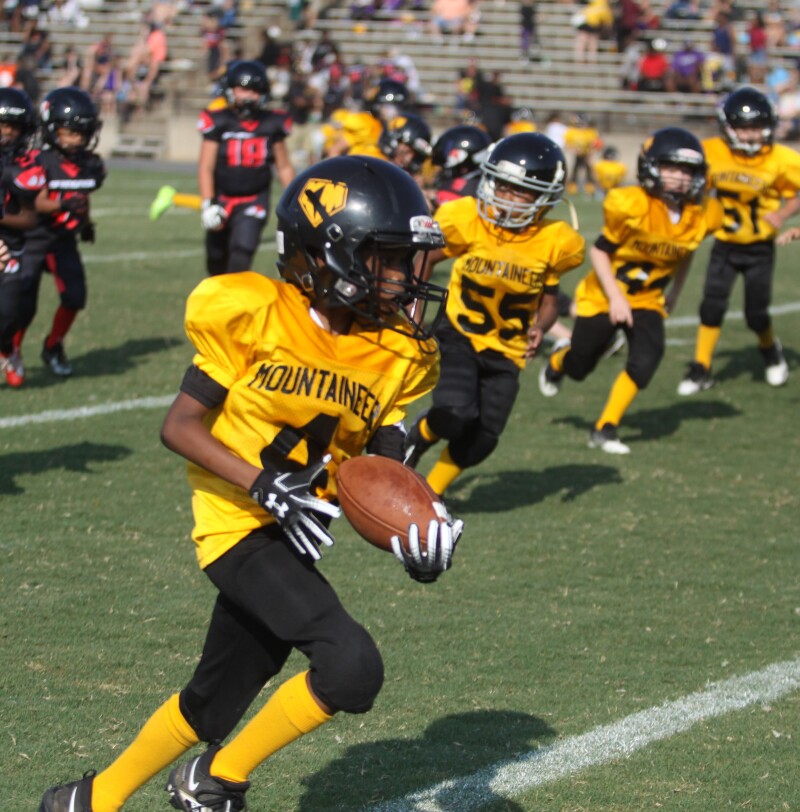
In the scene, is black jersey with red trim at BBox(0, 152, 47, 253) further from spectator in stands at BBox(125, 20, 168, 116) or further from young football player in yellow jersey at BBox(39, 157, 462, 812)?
spectator in stands at BBox(125, 20, 168, 116)

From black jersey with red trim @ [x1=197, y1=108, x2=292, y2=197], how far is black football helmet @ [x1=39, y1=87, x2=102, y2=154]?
1.57m

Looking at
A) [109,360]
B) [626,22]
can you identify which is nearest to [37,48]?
[626,22]

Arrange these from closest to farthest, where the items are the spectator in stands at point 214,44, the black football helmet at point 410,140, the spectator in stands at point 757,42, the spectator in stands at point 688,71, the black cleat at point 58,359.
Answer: the black cleat at point 58,359 → the black football helmet at point 410,140 → the spectator in stands at point 757,42 → the spectator in stands at point 688,71 → the spectator in stands at point 214,44

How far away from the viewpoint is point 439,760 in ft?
12.2

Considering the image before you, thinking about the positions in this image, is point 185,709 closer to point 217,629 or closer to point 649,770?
point 217,629

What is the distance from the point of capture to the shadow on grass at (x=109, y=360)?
830cm

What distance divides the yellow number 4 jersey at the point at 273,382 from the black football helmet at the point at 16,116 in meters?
4.48

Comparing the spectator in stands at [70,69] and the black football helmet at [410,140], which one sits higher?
the black football helmet at [410,140]

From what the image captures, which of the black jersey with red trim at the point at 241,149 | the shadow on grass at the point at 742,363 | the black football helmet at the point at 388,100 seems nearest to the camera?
the black jersey with red trim at the point at 241,149

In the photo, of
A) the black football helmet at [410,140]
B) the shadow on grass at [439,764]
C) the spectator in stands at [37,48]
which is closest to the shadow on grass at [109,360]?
the black football helmet at [410,140]

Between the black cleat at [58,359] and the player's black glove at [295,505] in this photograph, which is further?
the black cleat at [58,359]

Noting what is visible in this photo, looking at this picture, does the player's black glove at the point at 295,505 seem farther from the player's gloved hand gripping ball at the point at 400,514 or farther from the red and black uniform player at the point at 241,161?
the red and black uniform player at the point at 241,161

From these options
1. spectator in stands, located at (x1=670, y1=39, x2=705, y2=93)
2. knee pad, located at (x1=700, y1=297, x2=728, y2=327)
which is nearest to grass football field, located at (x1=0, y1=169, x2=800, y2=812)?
knee pad, located at (x1=700, y1=297, x2=728, y2=327)

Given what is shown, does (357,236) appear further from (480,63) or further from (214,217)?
(480,63)
